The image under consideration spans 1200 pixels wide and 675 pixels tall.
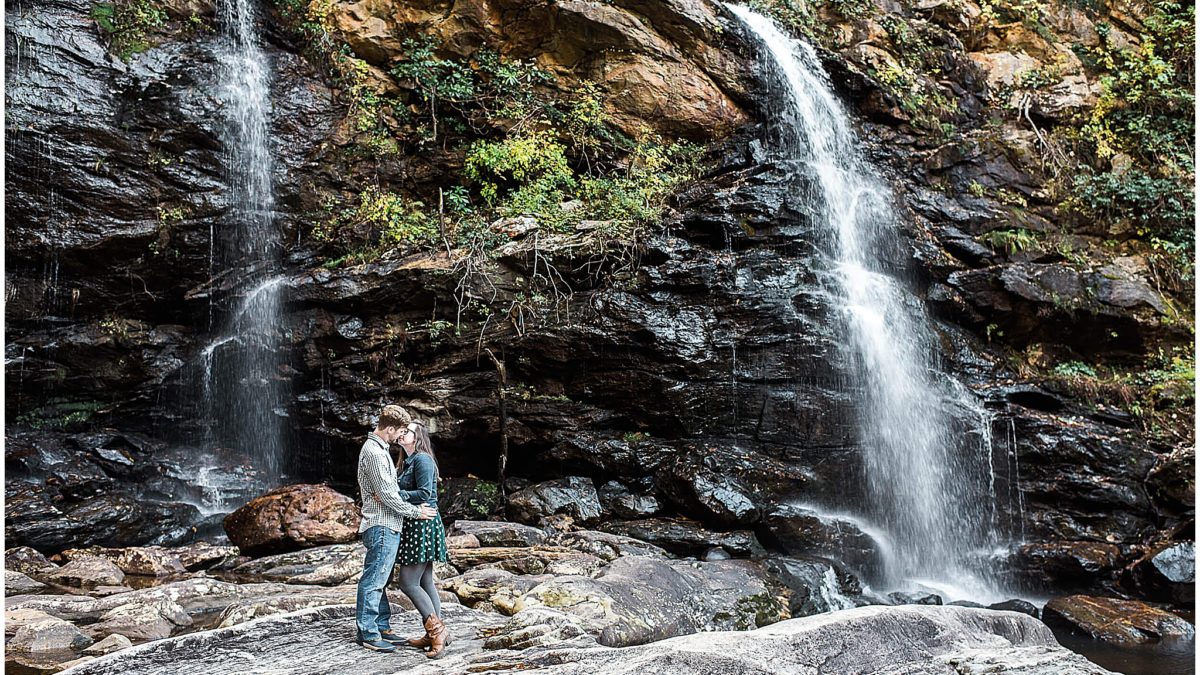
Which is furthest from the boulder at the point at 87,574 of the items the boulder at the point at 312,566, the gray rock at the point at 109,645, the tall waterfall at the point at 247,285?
the tall waterfall at the point at 247,285

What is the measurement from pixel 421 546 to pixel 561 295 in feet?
22.7

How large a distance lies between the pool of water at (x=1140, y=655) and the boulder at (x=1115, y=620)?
0.10 metres

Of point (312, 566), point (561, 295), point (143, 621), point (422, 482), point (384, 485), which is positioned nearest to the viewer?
point (384, 485)

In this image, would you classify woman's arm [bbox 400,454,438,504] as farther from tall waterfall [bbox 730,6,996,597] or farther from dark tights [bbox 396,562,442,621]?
tall waterfall [bbox 730,6,996,597]

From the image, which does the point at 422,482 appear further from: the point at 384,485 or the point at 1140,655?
the point at 1140,655

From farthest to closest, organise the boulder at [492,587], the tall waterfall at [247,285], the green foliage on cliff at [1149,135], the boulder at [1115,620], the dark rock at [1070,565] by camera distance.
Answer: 1. the green foliage on cliff at [1149,135]
2. the tall waterfall at [247,285]
3. the dark rock at [1070,565]
4. the boulder at [1115,620]
5. the boulder at [492,587]

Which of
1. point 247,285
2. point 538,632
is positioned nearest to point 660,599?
point 538,632

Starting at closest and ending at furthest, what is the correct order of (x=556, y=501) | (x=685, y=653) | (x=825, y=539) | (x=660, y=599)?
(x=685, y=653), (x=660, y=599), (x=825, y=539), (x=556, y=501)

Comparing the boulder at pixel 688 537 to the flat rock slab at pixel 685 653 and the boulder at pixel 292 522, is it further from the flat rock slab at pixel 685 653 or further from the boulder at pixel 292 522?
the flat rock slab at pixel 685 653

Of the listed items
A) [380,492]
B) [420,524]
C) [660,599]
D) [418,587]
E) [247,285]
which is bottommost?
[660,599]

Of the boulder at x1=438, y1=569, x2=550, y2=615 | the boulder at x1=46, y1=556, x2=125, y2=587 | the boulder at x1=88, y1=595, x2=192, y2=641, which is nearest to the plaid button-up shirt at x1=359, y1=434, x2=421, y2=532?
the boulder at x1=438, y1=569, x2=550, y2=615

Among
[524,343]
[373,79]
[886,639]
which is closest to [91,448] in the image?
[524,343]

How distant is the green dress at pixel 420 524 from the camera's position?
4555 mm

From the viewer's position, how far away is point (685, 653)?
3.76 meters
